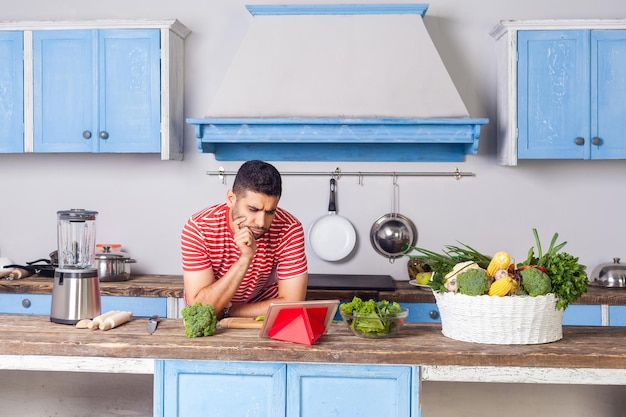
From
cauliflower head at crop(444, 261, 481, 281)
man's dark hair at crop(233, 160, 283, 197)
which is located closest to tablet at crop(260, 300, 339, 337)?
cauliflower head at crop(444, 261, 481, 281)

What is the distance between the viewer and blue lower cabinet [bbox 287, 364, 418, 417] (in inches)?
85.1

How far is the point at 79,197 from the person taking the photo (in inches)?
181

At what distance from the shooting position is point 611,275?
4.08 metres

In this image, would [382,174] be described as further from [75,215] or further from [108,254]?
[75,215]

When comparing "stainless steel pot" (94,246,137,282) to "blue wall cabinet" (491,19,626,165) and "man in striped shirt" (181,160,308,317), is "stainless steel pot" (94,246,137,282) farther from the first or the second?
"blue wall cabinet" (491,19,626,165)

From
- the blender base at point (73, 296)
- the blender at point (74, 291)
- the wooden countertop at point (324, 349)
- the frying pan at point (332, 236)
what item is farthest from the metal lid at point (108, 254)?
the wooden countertop at point (324, 349)

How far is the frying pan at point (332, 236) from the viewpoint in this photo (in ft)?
14.5

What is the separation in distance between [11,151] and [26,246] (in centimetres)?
69

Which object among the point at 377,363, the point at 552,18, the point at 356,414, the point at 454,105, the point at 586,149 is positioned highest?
the point at 552,18

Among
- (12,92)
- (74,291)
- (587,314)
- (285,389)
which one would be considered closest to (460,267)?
(285,389)

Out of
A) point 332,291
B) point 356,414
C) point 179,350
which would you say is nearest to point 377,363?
point 356,414

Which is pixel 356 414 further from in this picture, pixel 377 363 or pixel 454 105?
pixel 454 105

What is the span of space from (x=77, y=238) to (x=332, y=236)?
1.95 m

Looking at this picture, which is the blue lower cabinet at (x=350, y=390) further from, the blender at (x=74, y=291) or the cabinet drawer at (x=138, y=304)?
the cabinet drawer at (x=138, y=304)
